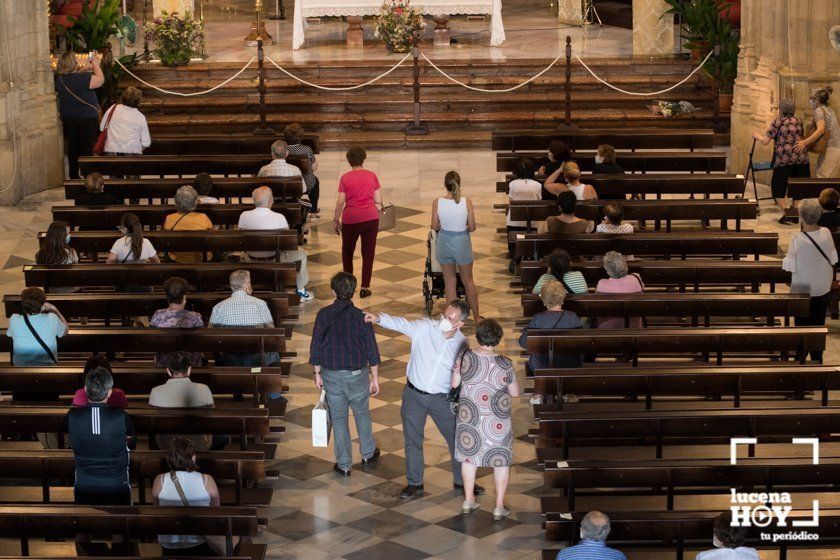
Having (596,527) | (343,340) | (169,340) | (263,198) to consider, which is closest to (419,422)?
(343,340)

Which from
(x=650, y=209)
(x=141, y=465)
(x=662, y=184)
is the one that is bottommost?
(x=141, y=465)

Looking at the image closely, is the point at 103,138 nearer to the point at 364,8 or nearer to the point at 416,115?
the point at 416,115

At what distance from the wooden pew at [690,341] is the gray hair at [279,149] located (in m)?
5.43

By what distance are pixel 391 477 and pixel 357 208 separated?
13.2 feet

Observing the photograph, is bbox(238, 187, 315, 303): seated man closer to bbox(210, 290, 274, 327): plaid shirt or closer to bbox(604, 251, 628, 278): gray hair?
bbox(210, 290, 274, 327): plaid shirt

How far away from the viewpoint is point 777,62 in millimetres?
18078

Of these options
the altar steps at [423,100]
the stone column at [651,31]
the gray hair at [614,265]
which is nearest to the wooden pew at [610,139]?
the altar steps at [423,100]

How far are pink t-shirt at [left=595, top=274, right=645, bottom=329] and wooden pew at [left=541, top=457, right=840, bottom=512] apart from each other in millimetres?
2901

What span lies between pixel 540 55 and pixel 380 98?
2731 mm

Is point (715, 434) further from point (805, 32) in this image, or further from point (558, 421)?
point (805, 32)

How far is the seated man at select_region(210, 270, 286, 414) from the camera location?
1068 cm

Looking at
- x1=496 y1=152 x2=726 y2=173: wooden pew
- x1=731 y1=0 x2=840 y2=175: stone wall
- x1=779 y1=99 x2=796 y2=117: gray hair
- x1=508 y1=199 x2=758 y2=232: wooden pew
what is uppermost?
x1=731 y1=0 x2=840 y2=175: stone wall

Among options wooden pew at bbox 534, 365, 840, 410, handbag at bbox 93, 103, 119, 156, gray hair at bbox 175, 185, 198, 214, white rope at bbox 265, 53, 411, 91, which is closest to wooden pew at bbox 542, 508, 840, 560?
wooden pew at bbox 534, 365, 840, 410

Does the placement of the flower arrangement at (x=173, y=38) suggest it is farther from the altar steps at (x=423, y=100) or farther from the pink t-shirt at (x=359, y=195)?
the pink t-shirt at (x=359, y=195)
